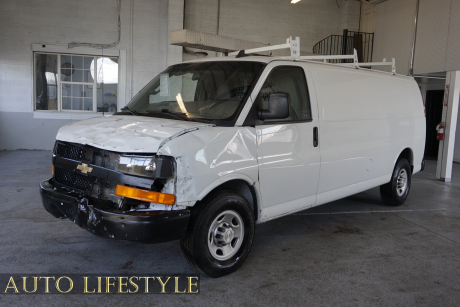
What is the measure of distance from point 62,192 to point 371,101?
156 inches

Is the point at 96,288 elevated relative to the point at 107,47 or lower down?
lower down

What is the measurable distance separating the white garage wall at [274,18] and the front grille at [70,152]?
A: 33.3 ft

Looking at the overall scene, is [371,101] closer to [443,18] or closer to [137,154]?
[137,154]

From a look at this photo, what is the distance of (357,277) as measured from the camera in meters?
3.57

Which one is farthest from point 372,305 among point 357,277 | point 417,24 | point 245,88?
point 417,24

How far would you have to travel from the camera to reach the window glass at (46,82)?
12141 mm

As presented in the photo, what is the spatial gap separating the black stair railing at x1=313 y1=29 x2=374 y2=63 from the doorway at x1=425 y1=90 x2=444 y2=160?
2.67 meters

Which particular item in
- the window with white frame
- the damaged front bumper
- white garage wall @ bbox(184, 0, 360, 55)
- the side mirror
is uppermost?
white garage wall @ bbox(184, 0, 360, 55)

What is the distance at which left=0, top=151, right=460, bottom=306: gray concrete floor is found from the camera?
313 cm

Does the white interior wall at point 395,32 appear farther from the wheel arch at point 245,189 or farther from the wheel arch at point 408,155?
the wheel arch at point 245,189

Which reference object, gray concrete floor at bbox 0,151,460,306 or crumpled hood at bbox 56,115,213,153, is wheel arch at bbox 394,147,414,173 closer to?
gray concrete floor at bbox 0,151,460,306

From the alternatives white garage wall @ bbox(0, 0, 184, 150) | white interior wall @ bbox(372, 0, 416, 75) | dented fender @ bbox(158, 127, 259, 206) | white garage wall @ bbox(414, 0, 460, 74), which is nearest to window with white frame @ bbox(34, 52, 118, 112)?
white garage wall @ bbox(0, 0, 184, 150)

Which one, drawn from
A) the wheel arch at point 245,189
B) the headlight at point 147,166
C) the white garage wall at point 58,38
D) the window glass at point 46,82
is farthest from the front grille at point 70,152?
the window glass at point 46,82

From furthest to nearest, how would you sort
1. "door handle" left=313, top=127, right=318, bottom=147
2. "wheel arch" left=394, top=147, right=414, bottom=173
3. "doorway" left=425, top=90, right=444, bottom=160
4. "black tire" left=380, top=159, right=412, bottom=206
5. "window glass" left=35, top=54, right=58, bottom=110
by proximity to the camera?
"doorway" left=425, top=90, right=444, bottom=160 < "window glass" left=35, top=54, right=58, bottom=110 < "wheel arch" left=394, top=147, right=414, bottom=173 < "black tire" left=380, top=159, right=412, bottom=206 < "door handle" left=313, top=127, right=318, bottom=147
